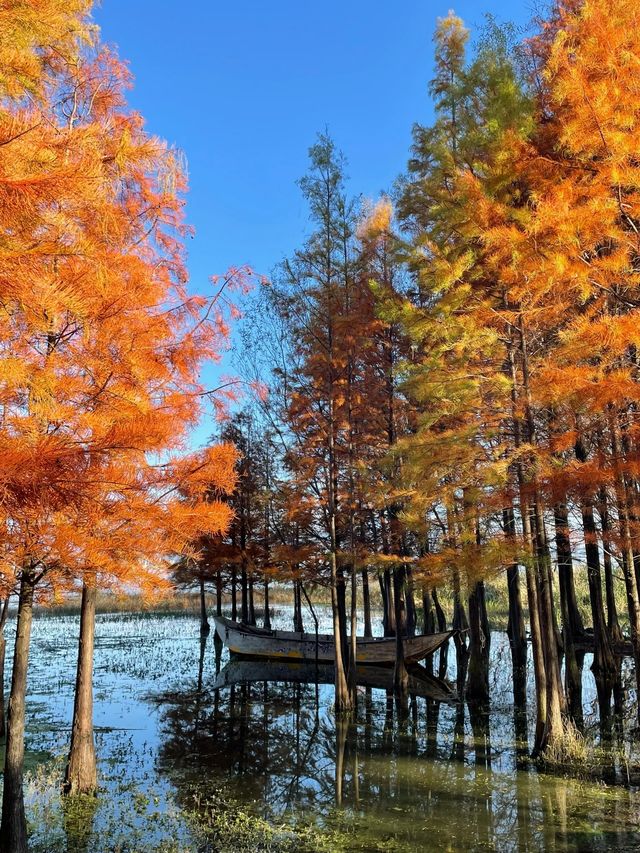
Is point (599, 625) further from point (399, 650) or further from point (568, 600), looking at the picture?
point (399, 650)

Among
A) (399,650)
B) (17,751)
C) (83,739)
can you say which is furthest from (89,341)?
(399,650)

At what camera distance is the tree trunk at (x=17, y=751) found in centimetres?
596

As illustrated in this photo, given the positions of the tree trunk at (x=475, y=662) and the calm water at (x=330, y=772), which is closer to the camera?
the calm water at (x=330, y=772)

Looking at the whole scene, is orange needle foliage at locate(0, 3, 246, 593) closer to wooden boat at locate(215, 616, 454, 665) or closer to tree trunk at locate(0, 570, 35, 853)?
tree trunk at locate(0, 570, 35, 853)

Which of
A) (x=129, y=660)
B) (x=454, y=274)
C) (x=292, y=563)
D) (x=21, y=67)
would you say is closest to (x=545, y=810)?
(x=454, y=274)

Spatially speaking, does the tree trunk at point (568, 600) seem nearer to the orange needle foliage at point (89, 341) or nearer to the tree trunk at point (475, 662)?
the tree trunk at point (475, 662)

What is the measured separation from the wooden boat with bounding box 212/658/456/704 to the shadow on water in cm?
12

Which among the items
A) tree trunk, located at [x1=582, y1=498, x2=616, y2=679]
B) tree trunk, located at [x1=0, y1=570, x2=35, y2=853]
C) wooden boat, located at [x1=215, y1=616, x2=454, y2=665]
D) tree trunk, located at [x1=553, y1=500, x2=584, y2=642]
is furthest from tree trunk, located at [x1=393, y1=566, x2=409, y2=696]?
tree trunk, located at [x1=0, y1=570, x2=35, y2=853]

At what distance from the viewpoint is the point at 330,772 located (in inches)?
386

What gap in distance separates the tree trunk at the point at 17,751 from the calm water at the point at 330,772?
73 centimetres

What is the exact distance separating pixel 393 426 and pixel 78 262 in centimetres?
1126

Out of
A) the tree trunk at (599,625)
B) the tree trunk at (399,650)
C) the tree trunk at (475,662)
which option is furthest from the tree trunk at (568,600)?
the tree trunk at (399,650)

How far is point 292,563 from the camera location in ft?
58.4

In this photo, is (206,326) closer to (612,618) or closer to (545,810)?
(545,810)
